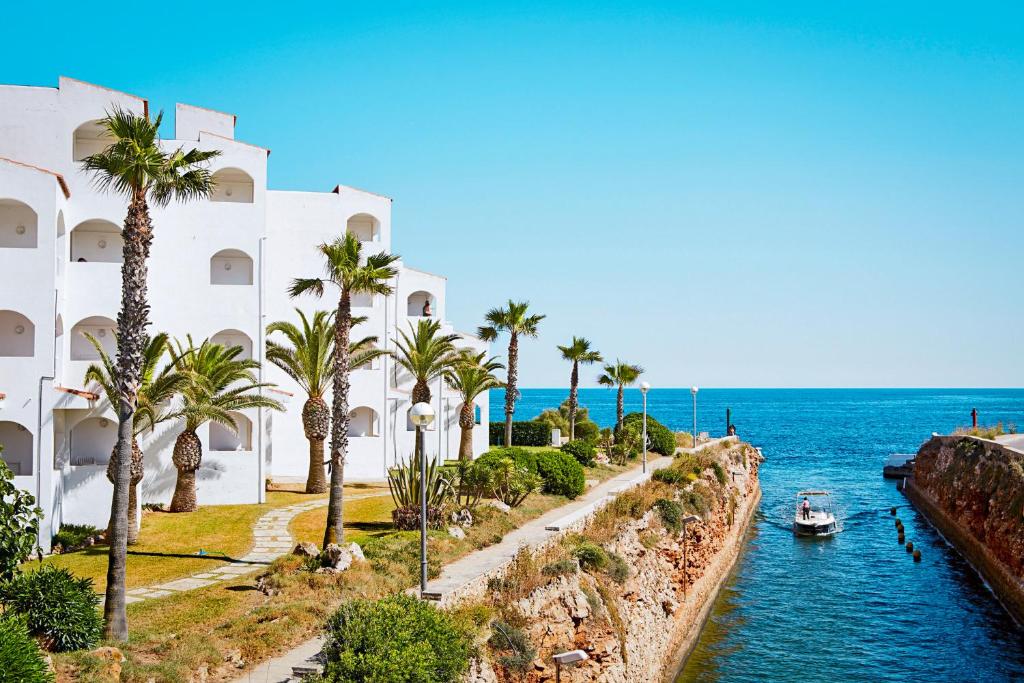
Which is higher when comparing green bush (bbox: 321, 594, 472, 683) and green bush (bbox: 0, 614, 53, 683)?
green bush (bbox: 0, 614, 53, 683)

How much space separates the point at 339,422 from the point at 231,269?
1417cm

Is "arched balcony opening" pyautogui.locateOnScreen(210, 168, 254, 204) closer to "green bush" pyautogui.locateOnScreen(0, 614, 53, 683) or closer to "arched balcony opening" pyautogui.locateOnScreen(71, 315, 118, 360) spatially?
"arched balcony opening" pyautogui.locateOnScreen(71, 315, 118, 360)

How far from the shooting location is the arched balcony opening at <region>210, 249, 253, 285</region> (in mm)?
34062

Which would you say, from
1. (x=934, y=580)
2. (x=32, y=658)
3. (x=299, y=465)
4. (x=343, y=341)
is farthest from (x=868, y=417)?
(x=32, y=658)

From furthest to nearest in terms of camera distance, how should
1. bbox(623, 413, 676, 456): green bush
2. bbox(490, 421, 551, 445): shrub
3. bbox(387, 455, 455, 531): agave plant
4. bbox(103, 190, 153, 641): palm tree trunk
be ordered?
1. bbox(490, 421, 551, 445): shrub
2. bbox(623, 413, 676, 456): green bush
3. bbox(387, 455, 455, 531): agave plant
4. bbox(103, 190, 153, 641): palm tree trunk

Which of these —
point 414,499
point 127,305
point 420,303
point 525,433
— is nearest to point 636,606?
point 414,499

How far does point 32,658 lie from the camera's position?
10789mm

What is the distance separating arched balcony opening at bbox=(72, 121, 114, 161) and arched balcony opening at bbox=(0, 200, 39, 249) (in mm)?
3790

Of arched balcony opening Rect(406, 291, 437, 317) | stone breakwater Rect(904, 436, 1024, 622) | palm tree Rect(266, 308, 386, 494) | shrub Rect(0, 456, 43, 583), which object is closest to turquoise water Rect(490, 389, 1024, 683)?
stone breakwater Rect(904, 436, 1024, 622)

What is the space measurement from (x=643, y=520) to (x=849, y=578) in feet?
Result: 42.0

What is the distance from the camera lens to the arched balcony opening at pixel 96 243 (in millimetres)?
30250

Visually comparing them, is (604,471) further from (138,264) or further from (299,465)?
(138,264)

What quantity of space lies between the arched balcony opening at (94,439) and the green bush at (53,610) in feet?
52.2

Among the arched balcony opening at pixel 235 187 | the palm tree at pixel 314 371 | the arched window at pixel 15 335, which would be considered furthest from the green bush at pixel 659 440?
the arched window at pixel 15 335
